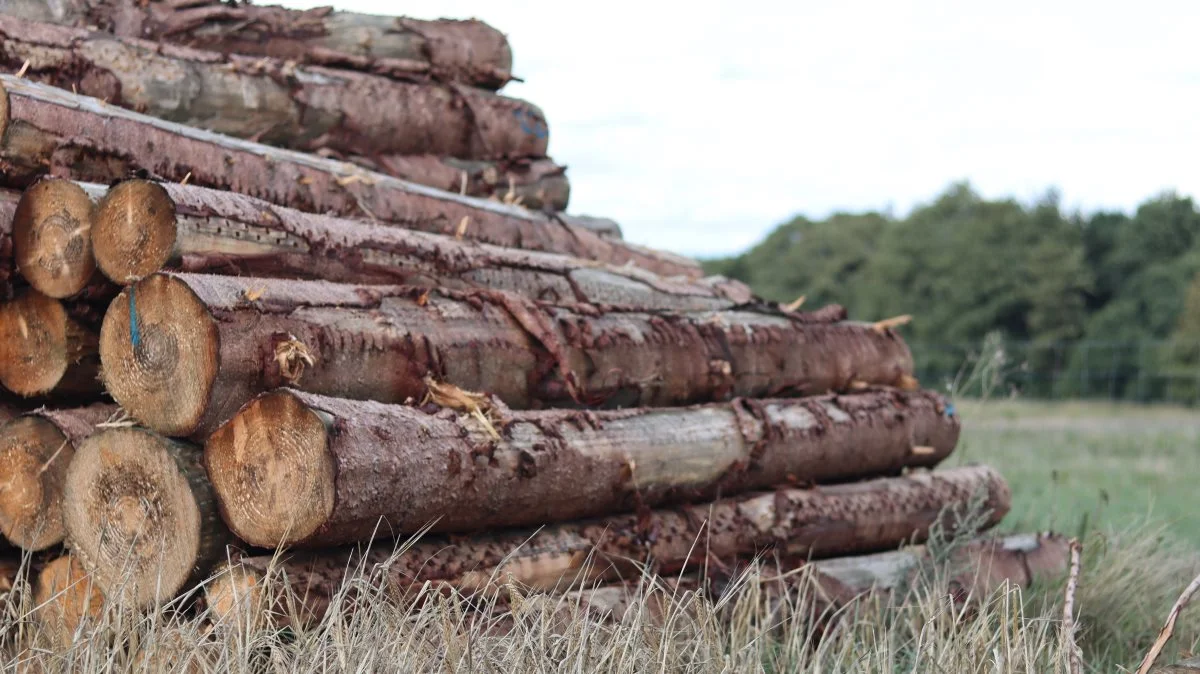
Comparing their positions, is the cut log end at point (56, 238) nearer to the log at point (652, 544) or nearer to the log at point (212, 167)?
the log at point (212, 167)

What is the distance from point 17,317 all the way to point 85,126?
2.73ft

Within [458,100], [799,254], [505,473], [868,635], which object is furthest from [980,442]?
[799,254]

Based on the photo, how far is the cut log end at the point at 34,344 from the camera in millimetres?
4227

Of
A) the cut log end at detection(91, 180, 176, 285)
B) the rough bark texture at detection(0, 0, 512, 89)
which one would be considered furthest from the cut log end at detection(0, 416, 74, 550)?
the rough bark texture at detection(0, 0, 512, 89)

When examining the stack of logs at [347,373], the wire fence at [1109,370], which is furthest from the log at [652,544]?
the wire fence at [1109,370]

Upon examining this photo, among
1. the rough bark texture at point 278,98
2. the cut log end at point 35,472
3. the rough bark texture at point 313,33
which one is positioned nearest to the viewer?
the cut log end at point 35,472

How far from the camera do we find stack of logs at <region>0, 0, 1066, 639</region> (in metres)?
3.61

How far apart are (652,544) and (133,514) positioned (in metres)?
1.78

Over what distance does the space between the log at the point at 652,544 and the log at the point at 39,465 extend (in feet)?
3.03

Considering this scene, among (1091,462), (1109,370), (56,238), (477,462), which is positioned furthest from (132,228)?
(1109,370)

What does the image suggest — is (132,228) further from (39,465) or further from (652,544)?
(652,544)

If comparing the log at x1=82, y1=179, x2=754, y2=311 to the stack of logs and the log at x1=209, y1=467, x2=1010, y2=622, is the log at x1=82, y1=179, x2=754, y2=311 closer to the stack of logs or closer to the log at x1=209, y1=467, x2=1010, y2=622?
the stack of logs

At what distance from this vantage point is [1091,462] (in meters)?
13.4

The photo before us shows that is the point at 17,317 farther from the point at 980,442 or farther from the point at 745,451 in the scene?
the point at 980,442
